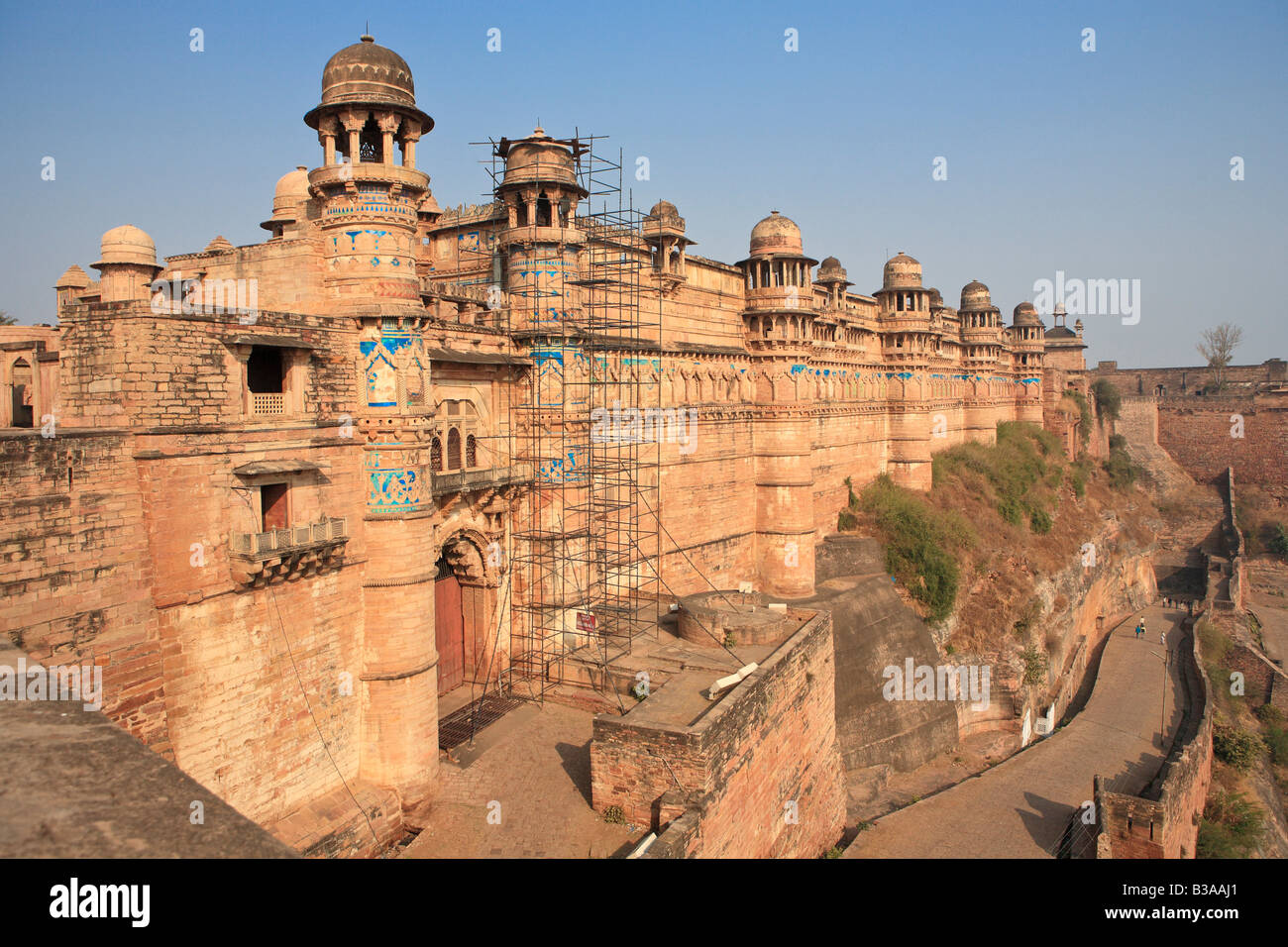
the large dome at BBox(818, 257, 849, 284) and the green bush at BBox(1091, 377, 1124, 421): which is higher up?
the large dome at BBox(818, 257, 849, 284)

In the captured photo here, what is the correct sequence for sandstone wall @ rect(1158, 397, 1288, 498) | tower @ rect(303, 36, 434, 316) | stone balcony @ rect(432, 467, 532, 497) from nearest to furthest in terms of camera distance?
tower @ rect(303, 36, 434, 316), stone balcony @ rect(432, 467, 532, 497), sandstone wall @ rect(1158, 397, 1288, 498)

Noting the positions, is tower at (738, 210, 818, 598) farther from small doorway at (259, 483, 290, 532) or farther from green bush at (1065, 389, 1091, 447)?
green bush at (1065, 389, 1091, 447)

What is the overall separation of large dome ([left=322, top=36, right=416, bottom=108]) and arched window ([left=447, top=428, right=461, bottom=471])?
5819 mm

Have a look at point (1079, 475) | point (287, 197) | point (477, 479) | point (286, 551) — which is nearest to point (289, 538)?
point (286, 551)

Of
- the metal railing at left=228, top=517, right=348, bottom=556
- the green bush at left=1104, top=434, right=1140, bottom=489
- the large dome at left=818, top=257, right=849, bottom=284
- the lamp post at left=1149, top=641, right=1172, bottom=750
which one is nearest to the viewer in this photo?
the metal railing at left=228, top=517, right=348, bottom=556

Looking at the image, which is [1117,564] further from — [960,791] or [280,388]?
[280,388]

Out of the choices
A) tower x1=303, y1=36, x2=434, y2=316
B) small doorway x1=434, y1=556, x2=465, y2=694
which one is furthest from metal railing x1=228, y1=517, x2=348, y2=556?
small doorway x1=434, y1=556, x2=465, y2=694

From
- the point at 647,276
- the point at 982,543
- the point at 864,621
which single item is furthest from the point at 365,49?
the point at 982,543

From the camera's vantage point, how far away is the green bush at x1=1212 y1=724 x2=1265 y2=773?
24.9 meters

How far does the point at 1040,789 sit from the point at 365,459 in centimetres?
1863

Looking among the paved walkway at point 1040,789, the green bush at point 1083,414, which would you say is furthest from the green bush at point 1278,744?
the green bush at point 1083,414

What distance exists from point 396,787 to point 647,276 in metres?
14.5

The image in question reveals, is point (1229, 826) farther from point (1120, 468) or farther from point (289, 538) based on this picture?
point (1120, 468)

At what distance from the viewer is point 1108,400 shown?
65125 millimetres
